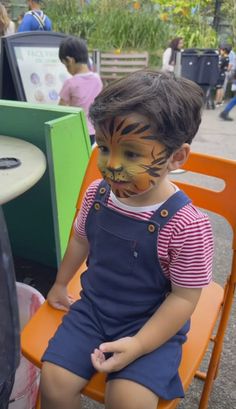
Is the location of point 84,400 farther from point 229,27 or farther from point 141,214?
point 229,27

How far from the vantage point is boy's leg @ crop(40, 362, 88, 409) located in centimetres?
106

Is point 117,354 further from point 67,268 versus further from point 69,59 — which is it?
point 69,59

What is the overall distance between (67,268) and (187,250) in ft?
1.39

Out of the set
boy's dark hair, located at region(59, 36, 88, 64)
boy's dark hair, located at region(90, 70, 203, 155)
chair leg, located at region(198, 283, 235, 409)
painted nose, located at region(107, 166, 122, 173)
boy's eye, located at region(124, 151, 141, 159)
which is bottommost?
chair leg, located at region(198, 283, 235, 409)

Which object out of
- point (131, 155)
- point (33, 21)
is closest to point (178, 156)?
point (131, 155)

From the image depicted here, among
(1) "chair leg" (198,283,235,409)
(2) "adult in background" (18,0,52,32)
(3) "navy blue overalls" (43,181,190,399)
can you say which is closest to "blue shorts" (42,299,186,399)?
(3) "navy blue overalls" (43,181,190,399)

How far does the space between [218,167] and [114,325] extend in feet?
1.89

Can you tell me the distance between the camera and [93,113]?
1.02 metres

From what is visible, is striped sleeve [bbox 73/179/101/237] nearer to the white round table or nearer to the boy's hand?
the white round table

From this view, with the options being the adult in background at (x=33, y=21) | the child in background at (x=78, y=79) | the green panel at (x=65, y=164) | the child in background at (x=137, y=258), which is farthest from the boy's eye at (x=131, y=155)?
the adult in background at (x=33, y=21)

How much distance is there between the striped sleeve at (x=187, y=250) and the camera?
104 centimetres

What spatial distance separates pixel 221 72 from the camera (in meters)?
8.09

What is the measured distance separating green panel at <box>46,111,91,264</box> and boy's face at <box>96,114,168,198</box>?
652mm

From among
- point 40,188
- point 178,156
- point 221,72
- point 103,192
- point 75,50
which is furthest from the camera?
point 221,72
